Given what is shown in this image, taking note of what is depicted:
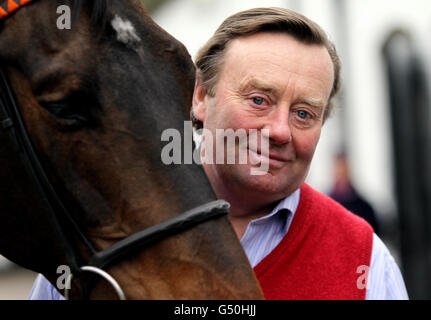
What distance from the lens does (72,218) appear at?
1959 mm

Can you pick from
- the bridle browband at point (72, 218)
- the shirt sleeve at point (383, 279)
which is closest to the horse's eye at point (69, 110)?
the bridle browband at point (72, 218)

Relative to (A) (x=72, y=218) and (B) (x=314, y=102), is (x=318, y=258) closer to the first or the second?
(B) (x=314, y=102)

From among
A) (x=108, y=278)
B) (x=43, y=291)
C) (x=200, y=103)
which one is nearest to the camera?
(x=108, y=278)

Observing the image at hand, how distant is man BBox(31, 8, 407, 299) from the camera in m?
2.37

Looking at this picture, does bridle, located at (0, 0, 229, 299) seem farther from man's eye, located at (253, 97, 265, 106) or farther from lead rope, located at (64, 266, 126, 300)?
man's eye, located at (253, 97, 265, 106)

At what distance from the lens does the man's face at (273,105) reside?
240 centimetres

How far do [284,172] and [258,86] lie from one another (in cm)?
34

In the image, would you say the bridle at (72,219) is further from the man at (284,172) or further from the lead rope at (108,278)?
the man at (284,172)

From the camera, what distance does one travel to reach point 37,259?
6.77 feet

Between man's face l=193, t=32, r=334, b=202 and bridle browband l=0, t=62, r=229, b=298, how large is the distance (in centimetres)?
53

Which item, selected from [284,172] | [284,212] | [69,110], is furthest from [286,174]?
[69,110]

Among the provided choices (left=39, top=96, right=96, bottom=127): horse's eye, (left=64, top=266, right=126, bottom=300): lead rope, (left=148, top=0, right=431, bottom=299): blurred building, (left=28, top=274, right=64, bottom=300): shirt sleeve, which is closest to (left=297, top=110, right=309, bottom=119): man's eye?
(left=39, top=96, right=96, bottom=127): horse's eye
